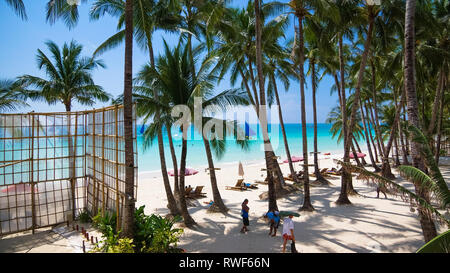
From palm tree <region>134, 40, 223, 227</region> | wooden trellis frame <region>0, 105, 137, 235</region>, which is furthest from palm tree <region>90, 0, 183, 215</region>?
wooden trellis frame <region>0, 105, 137, 235</region>

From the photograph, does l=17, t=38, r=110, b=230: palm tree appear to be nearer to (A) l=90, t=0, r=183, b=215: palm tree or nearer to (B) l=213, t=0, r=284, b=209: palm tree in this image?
(A) l=90, t=0, r=183, b=215: palm tree

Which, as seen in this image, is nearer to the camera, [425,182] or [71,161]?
[425,182]

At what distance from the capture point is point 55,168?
377 inches

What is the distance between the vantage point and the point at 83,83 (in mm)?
14242

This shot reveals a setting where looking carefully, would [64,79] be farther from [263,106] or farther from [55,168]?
[263,106]

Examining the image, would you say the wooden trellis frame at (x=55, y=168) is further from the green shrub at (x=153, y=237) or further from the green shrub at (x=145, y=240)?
the green shrub at (x=153, y=237)

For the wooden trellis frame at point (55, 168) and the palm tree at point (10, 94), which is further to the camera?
the palm tree at point (10, 94)

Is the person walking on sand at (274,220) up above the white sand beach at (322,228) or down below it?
above

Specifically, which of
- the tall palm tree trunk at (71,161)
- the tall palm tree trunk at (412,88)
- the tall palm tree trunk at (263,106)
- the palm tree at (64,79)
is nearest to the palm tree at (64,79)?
the palm tree at (64,79)

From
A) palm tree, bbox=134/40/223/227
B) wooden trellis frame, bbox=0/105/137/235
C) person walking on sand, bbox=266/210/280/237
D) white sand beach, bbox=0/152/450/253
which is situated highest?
palm tree, bbox=134/40/223/227

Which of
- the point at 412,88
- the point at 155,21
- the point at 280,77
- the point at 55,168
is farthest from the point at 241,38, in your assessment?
the point at 55,168

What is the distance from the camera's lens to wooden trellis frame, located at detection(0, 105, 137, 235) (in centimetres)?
855

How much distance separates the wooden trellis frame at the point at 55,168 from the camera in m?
8.55
